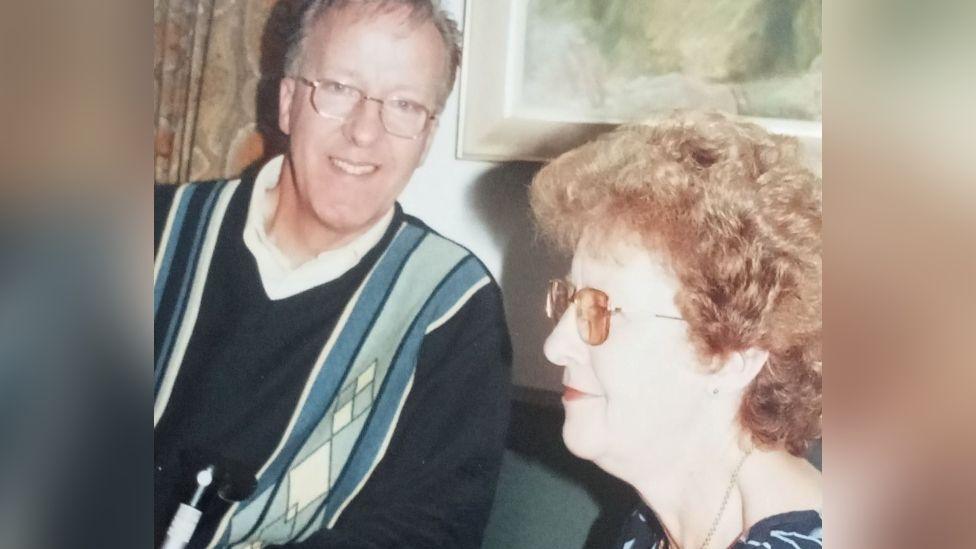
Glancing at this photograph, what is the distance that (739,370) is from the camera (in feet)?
3.10

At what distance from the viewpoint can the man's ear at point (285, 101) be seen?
3.66 feet

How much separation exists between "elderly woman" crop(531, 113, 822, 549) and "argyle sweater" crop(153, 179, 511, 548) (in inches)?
5.1

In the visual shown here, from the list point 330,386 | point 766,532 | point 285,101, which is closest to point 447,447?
point 330,386

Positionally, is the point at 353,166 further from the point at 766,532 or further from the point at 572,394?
the point at 766,532

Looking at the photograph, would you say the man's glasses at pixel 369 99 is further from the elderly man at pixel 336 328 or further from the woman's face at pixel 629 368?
the woman's face at pixel 629 368

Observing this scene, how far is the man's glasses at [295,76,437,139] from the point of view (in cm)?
106
